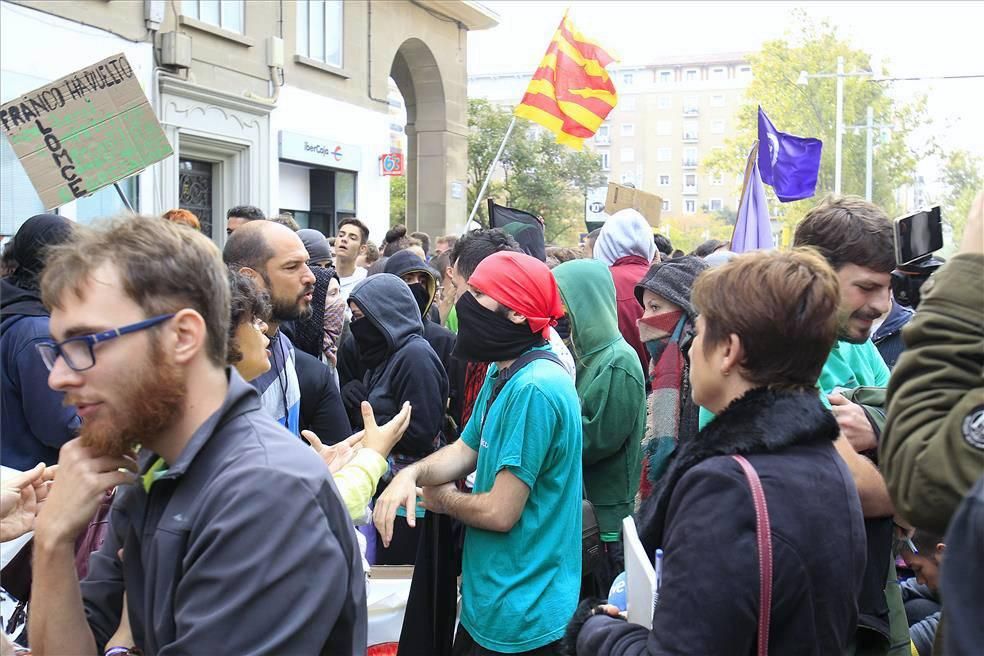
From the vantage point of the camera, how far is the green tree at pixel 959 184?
80.8 inches

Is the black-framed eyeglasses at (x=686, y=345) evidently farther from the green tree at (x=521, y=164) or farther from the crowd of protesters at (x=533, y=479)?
the green tree at (x=521, y=164)

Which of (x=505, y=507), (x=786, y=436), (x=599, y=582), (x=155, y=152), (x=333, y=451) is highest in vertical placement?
(x=155, y=152)

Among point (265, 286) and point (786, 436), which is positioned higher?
point (265, 286)

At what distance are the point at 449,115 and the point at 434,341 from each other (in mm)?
17009

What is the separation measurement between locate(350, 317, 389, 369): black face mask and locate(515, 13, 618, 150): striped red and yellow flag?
648 cm

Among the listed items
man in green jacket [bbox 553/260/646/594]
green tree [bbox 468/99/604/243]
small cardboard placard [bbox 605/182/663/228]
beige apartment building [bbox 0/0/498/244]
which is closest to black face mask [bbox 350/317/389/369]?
man in green jacket [bbox 553/260/646/594]

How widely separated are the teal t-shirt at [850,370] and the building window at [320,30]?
49.5 ft

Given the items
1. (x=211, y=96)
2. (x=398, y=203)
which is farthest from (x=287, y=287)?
(x=398, y=203)

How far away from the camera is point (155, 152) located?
5566 mm

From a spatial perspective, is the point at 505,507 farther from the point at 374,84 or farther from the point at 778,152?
the point at 374,84

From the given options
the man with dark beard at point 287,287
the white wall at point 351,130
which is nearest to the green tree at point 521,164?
the white wall at point 351,130

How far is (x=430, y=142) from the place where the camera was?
2230cm

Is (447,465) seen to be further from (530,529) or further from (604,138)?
(604,138)

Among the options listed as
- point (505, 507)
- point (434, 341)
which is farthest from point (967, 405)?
point (434, 341)
